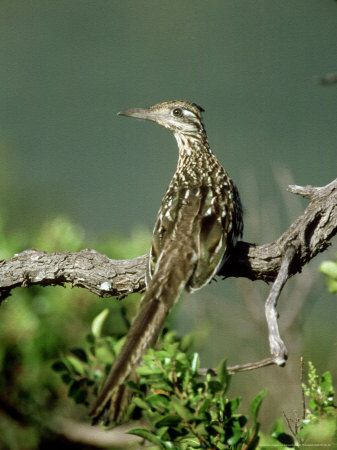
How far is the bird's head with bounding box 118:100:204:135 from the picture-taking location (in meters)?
3.94

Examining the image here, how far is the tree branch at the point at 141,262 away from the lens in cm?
251

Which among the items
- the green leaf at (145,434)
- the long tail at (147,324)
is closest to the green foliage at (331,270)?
the long tail at (147,324)

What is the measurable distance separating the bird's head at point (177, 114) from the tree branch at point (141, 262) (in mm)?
1350

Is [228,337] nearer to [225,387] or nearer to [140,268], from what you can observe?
[140,268]

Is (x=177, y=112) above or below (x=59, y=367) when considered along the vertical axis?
above

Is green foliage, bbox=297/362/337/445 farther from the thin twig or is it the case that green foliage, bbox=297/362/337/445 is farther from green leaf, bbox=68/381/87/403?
green leaf, bbox=68/381/87/403

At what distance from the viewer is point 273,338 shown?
6.37 ft

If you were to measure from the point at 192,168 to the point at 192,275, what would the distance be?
121 centimetres

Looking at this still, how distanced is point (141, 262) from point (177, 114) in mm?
1548

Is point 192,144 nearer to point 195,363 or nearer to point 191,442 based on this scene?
point 195,363

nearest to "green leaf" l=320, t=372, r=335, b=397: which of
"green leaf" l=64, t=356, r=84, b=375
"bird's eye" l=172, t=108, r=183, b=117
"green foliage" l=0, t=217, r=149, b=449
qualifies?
"green leaf" l=64, t=356, r=84, b=375

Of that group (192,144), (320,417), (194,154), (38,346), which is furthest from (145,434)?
(192,144)

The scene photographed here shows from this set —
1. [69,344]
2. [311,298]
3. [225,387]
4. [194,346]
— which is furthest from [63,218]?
[225,387]

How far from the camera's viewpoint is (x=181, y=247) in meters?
2.57
